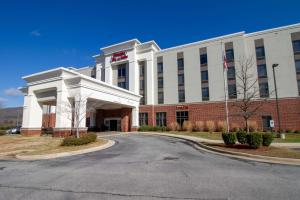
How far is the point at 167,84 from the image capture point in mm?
42281

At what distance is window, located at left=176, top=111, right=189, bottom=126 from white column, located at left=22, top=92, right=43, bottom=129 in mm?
24356

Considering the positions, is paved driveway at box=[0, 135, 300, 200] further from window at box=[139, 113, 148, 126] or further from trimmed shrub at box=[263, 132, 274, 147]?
window at box=[139, 113, 148, 126]

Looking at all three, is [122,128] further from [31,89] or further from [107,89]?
[31,89]

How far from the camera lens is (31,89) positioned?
103 ft

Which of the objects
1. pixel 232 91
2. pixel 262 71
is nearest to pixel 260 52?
pixel 262 71

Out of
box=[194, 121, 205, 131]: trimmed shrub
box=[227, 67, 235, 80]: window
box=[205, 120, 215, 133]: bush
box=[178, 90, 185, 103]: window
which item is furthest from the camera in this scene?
box=[178, 90, 185, 103]: window

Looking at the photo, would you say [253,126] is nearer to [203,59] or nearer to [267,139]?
[203,59]

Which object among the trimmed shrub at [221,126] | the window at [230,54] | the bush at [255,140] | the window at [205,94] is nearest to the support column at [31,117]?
the trimmed shrub at [221,126]

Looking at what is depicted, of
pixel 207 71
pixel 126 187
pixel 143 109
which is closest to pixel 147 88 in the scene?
pixel 143 109

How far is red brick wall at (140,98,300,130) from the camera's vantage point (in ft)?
105

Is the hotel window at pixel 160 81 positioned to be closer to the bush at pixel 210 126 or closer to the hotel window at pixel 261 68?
the bush at pixel 210 126

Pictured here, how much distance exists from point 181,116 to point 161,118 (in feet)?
14.0

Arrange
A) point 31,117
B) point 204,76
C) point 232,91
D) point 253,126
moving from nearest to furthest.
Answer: point 31,117 < point 253,126 < point 232,91 < point 204,76

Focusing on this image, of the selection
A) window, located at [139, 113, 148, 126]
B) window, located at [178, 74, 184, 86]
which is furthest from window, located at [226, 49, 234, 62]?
window, located at [139, 113, 148, 126]
